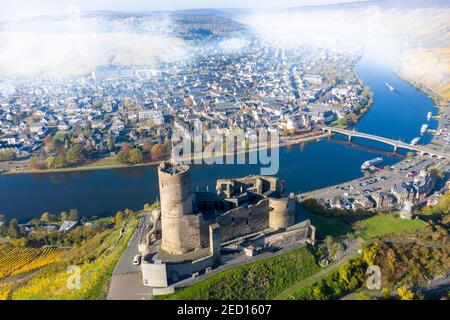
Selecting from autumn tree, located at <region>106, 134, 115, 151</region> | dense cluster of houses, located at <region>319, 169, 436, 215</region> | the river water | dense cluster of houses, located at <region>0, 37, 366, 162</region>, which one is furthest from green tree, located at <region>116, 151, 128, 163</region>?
dense cluster of houses, located at <region>319, 169, 436, 215</region>

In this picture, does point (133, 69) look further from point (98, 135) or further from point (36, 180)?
point (36, 180)

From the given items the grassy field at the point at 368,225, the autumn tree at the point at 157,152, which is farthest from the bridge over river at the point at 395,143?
the autumn tree at the point at 157,152

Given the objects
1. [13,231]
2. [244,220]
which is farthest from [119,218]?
[244,220]

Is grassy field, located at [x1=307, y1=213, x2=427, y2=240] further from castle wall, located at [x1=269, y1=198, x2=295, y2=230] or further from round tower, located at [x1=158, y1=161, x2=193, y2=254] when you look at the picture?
round tower, located at [x1=158, y1=161, x2=193, y2=254]

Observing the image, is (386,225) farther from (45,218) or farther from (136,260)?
(45,218)

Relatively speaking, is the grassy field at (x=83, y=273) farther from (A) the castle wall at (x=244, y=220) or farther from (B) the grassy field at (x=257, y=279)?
(A) the castle wall at (x=244, y=220)

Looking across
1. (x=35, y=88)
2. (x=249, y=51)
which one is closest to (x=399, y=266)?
(x=35, y=88)
